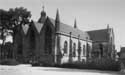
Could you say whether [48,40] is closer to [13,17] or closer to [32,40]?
[32,40]

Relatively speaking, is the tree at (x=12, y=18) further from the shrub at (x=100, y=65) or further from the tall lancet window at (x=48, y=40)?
the shrub at (x=100, y=65)

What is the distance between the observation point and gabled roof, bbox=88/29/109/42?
227 ft

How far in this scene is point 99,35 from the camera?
71562 millimetres

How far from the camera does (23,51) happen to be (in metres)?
55.5

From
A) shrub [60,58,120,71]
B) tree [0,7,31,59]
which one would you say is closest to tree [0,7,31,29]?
tree [0,7,31,59]

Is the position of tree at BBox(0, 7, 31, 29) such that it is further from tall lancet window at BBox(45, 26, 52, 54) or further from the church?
tall lancet window at BBox(45, 26, 52, 54)

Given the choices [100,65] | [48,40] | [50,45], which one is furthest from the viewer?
[48,40]

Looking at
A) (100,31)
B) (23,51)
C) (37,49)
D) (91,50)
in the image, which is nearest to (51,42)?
(37,49)

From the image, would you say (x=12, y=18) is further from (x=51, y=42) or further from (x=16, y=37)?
(x=51, y=42)

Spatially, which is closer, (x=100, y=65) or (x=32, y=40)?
(x=100, y=65)

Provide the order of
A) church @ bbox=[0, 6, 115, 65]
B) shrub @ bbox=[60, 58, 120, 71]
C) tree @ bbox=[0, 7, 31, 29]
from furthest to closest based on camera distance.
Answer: tree @ bbox=[0, 7, 31, 29]
church @ bbox=[0, 6, 115, 65]
shrub @ bbox=[60, 58, 120, 71]

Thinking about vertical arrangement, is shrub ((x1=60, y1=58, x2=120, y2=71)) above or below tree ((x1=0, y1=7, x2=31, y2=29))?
below

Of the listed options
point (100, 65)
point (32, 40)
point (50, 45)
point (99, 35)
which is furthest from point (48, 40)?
point (99, 35)

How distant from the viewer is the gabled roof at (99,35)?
227 feet
